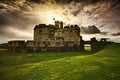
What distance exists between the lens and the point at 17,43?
2435 inches

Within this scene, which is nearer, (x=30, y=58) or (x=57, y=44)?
(x=30, y=58)

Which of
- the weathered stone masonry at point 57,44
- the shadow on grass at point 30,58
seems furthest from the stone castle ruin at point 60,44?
the shadow on grass at point 30,58

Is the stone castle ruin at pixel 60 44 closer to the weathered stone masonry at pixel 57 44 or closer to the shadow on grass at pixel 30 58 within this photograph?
the weathered stone masonry at pixel 57 44

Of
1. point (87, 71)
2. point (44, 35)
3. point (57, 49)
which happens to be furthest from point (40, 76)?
point (44, 35)

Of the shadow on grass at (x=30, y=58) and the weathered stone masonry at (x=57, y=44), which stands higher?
the weathered stone masonry at (x=57, y=44)

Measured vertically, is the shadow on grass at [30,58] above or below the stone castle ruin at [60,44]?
below

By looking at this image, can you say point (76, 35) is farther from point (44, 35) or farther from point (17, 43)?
point (17, 43)

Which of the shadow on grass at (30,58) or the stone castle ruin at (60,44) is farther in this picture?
the stone castle ruin at (60,44)

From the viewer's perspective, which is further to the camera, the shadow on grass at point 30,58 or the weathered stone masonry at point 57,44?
the weathered stone masonry at point 57,44

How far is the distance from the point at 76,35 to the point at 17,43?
24837mm

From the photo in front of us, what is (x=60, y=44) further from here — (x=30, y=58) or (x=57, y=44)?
(x=30, y=58)

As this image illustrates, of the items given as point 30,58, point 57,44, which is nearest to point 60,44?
point 57,44

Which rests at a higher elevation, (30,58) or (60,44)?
(60,44)

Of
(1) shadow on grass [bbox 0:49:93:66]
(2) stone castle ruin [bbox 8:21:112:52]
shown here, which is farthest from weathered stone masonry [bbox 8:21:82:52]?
(1) shadow on grass [bbox 0:49:93:66]
